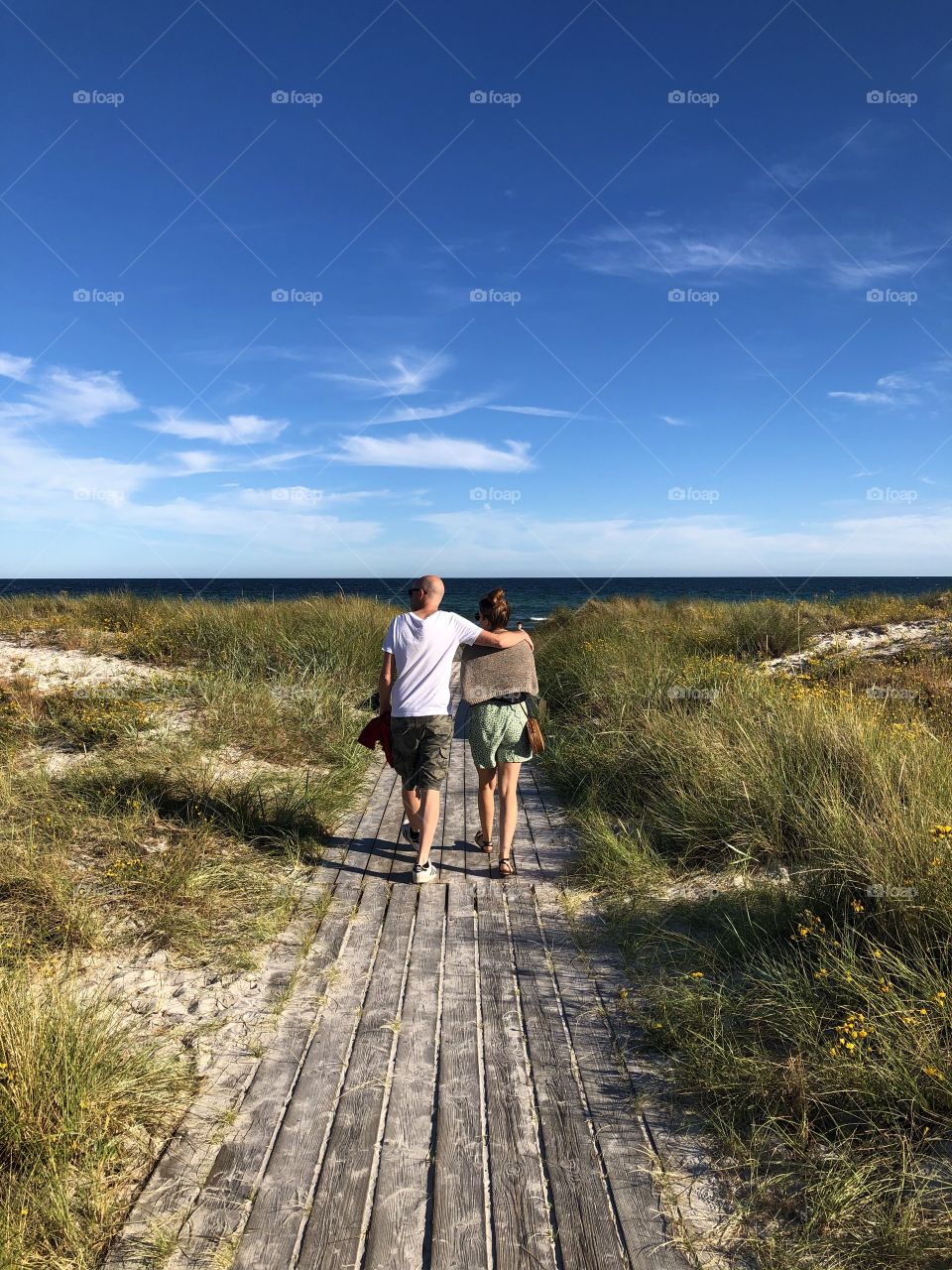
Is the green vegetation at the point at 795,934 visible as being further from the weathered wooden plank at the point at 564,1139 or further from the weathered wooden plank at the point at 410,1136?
the weathered wooden plank at the point at 410,1136

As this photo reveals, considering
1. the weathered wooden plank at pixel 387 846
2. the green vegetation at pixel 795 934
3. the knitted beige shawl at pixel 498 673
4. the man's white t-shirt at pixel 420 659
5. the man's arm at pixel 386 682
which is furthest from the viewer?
the weathered wooden plank at pixel 387 846

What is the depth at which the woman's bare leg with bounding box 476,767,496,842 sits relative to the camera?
5.39 meters

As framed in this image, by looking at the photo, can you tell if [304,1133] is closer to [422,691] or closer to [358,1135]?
[358,1135]

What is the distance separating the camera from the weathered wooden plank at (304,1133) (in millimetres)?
2281

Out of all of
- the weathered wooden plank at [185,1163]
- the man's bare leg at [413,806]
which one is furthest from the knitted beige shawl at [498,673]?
the weathered wooden plank at [185,1163]

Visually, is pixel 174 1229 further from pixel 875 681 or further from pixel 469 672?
pixel 875 681

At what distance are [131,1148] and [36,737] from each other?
20.2ft

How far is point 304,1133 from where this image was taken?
273 centimetres

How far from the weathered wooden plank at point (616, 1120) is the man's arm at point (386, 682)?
6.07ft

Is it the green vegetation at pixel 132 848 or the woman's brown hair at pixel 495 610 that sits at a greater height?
the woman's brown hair at pixel 495 610

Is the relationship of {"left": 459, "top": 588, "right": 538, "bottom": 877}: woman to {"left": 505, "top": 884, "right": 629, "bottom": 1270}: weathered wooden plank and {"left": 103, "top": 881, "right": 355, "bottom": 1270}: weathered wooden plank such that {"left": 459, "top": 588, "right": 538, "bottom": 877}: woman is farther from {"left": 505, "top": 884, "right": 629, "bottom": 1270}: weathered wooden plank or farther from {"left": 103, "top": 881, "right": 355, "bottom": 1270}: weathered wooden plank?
{"left": 103, "top": 881, "right": 355, "bottom": 1270}: weathered wooden plank

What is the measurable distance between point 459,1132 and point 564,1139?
372 millimetres

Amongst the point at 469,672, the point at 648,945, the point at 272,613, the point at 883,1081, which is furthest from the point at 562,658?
the point at 883,1081

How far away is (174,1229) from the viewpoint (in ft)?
7.63
